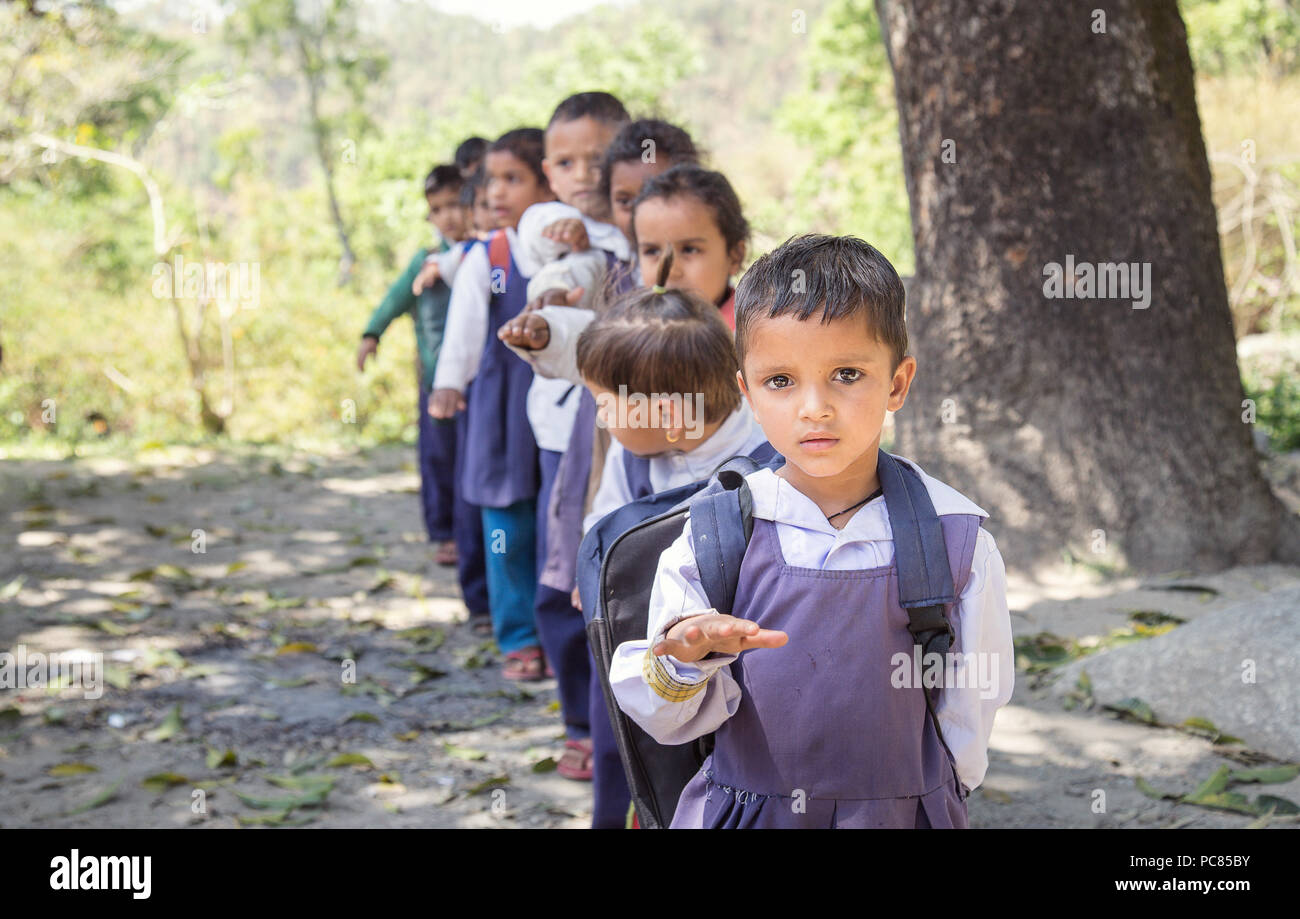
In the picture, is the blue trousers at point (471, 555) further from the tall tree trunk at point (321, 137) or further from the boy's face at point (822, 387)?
the tall tree trunk at point (321, 137)

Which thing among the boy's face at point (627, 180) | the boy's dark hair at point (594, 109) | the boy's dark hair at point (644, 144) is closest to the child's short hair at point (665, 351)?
the boy's face at point (627, 180)

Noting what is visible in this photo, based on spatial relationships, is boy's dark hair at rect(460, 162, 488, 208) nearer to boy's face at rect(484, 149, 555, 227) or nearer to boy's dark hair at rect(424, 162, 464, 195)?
boy's dark hair at rect(424, 162, 464, 195)

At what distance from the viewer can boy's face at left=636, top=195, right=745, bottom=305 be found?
302cm

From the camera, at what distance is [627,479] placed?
106 inches

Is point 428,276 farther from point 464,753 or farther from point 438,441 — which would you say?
point 464,753

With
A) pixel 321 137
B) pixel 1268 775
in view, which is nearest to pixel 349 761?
pixel 1268 775

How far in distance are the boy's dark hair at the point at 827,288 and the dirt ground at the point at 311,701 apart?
187 centimetres

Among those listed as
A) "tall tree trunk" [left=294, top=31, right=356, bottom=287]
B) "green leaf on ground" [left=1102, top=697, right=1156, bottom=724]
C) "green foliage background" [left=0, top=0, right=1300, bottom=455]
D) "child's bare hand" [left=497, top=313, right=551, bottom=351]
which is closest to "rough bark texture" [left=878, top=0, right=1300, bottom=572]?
"green foliage background" [left=0, top=0, right=1300, bottom=455]

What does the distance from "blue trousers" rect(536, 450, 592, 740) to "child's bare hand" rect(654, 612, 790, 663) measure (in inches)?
75.2

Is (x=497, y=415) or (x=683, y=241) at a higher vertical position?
(x=683, y=241)

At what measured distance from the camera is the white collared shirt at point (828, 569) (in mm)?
1795

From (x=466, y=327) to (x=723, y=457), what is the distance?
7.36ft

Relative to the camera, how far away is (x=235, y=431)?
21.0 m
